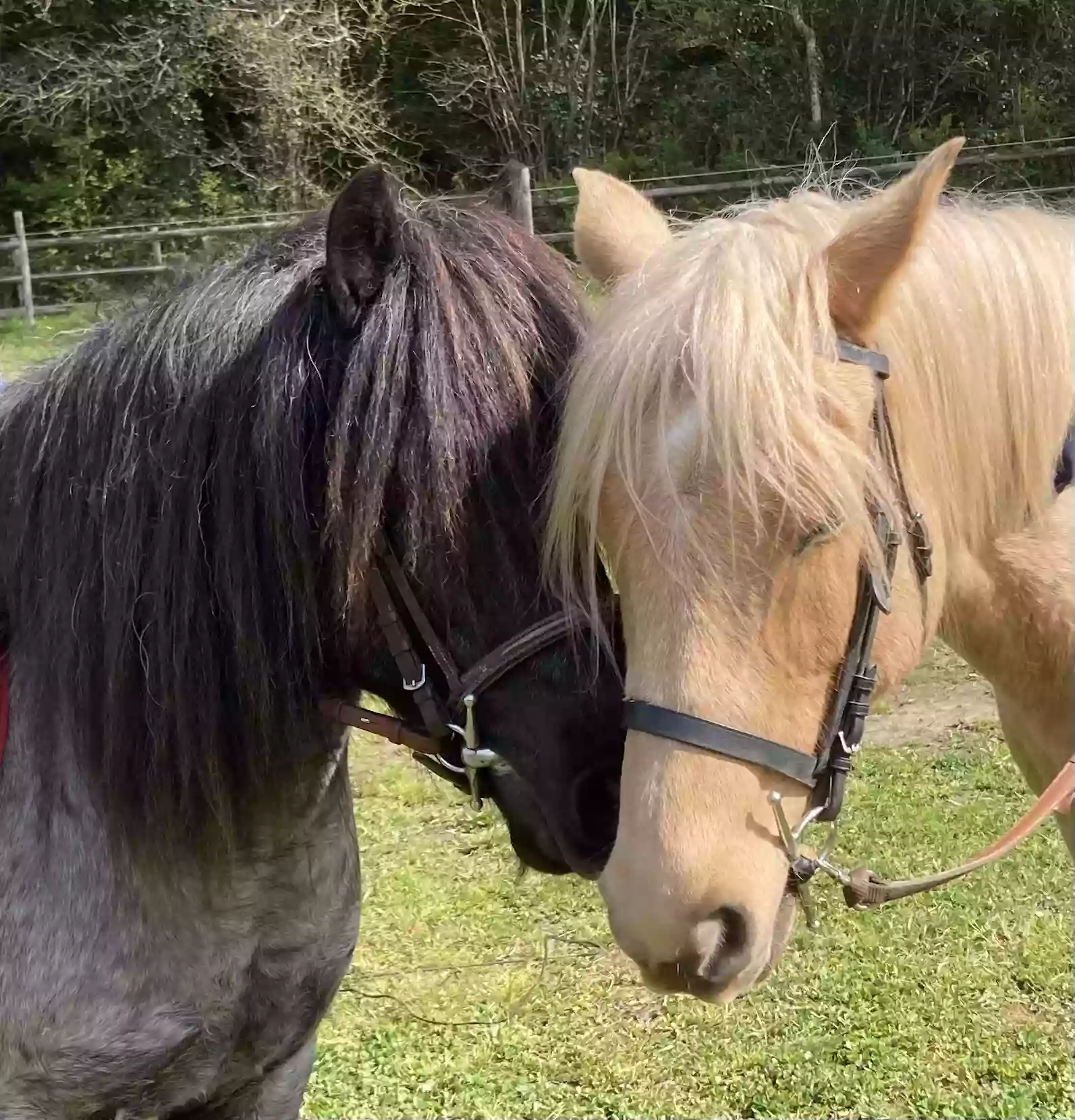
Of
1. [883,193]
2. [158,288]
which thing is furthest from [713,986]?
[158,288]

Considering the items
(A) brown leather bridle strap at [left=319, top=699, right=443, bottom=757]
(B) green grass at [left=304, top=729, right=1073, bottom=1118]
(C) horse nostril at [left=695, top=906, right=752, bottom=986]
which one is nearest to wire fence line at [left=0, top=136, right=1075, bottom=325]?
(B) green grass at [left=304, top=729, right=1073, bottom=1118]

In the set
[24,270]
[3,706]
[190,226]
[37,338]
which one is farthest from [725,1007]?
[24,270]

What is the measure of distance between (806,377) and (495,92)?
15497mm

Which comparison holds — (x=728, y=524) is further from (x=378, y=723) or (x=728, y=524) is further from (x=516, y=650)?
(x=378, y=723)

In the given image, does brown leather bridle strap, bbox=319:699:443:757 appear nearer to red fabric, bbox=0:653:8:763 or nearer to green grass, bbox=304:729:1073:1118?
red fabric, bbox=0:653:8:763

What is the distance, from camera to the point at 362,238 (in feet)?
4.14

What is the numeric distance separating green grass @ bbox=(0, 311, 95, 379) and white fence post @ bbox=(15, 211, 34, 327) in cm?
40

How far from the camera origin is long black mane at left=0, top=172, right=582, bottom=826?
1258 mm

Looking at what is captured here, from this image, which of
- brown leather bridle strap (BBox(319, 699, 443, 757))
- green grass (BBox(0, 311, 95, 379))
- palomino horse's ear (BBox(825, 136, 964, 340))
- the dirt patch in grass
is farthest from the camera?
the dirt patch in grass

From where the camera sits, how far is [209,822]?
142 cm

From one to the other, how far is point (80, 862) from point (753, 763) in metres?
0.92

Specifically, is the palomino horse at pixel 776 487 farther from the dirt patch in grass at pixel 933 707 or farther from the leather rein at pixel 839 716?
the dirt patch in grass at pixel 933 707

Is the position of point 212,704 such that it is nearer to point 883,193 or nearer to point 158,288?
point 158,288

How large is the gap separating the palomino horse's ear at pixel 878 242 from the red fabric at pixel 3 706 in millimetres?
1235
